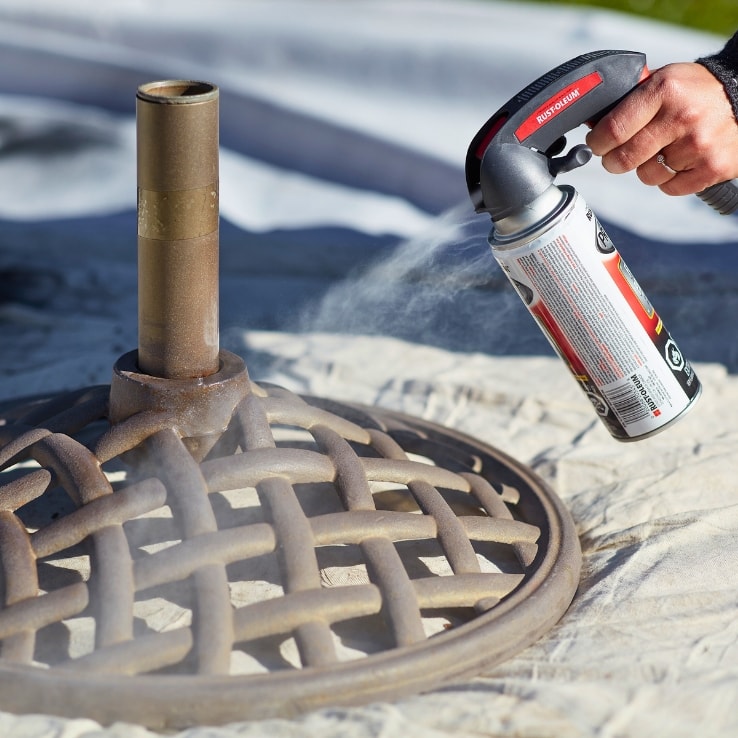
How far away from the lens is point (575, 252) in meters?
1.46

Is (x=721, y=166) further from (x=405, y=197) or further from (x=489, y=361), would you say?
(x=405, y=197)

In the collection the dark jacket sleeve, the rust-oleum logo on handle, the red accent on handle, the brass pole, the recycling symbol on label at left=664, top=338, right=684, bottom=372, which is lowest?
the recycling symbol on label at left=664, top=338, right=684, bottom=372

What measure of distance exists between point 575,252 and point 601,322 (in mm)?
118

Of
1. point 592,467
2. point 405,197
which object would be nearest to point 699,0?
point 405,197

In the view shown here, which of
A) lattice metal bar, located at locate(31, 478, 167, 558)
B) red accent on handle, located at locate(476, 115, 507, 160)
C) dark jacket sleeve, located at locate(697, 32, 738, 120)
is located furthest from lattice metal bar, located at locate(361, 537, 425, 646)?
dark jacket sleeve, located at locate(697, 32, 738, 120)

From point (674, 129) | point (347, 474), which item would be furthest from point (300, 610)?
point (674, 129)

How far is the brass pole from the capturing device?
55.4 inches

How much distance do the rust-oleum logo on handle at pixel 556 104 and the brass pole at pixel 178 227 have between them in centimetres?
43

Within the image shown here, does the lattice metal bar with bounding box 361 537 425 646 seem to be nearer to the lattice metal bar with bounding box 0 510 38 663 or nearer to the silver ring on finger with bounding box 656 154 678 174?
the lattice metal bar with bounding box 0 510 38 663

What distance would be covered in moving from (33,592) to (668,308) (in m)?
1.91

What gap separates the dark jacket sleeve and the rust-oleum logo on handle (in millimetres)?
216

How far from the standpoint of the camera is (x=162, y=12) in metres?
3.39

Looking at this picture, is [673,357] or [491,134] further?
[673,357]

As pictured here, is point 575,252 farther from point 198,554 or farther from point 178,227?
point 198,554
